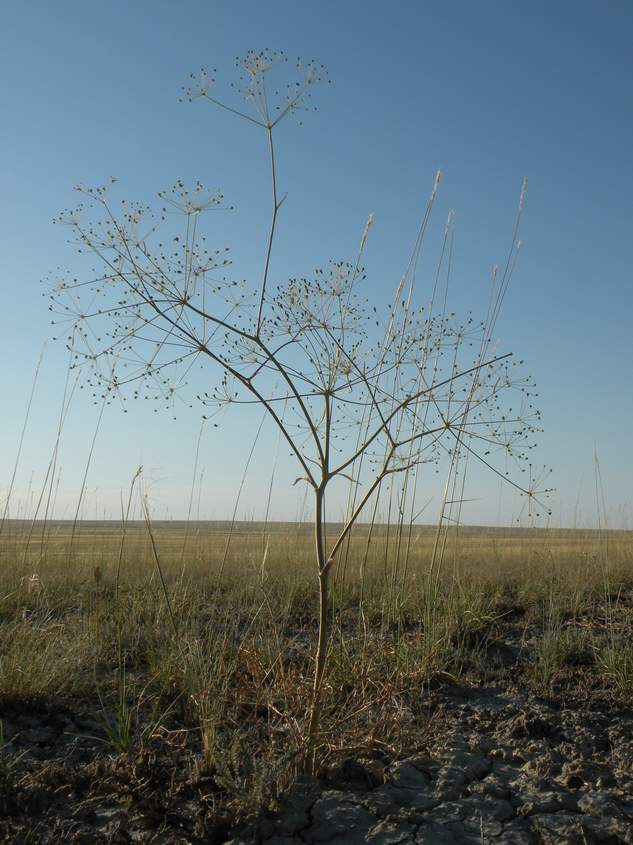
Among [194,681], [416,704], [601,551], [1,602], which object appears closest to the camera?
[194,681]

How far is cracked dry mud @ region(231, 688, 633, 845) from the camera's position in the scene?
6.66 feet

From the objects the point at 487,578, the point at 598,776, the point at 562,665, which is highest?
the point at 487,578

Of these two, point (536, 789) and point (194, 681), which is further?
point (194, 681)

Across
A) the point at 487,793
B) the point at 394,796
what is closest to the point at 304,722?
the point at 394,796

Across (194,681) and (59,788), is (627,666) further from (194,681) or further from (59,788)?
(59,788)

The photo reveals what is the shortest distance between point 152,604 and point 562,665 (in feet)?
7.59

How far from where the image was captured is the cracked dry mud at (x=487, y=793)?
2031 mm

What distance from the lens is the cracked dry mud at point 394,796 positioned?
6.63 feet

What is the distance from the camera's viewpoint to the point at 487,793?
2283 millimetres

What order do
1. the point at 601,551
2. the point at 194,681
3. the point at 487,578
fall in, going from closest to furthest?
the point at 194,681, the point at 487,578, the point at 601,551

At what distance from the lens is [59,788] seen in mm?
2227

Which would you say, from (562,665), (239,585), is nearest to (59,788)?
(562,665)

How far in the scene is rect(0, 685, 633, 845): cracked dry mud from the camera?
202cm

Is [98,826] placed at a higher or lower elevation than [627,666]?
lower
